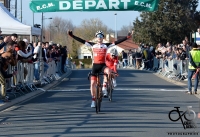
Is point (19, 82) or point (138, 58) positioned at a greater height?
point (138, 58)

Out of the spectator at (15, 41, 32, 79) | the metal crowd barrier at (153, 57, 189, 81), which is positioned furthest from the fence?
the metal crowd barrier at (153, 57, 189, 81)

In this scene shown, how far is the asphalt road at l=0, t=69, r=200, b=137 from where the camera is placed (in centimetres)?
1170

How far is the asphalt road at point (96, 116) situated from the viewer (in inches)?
461

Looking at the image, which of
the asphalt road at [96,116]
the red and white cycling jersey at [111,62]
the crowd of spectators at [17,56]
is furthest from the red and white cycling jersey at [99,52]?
the red and white cycling jersey at [111,62]

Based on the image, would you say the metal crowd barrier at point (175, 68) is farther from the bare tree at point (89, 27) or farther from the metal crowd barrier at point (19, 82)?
the bare tree at point (89, 27)

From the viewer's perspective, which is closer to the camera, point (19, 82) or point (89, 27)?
point (19, 82)

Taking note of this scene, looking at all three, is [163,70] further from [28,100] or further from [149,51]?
[28,100]

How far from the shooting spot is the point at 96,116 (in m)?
14.1

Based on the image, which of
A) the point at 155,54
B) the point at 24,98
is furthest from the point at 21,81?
the point at 155,54

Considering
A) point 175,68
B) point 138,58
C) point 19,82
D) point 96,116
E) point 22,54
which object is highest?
point 22,54
